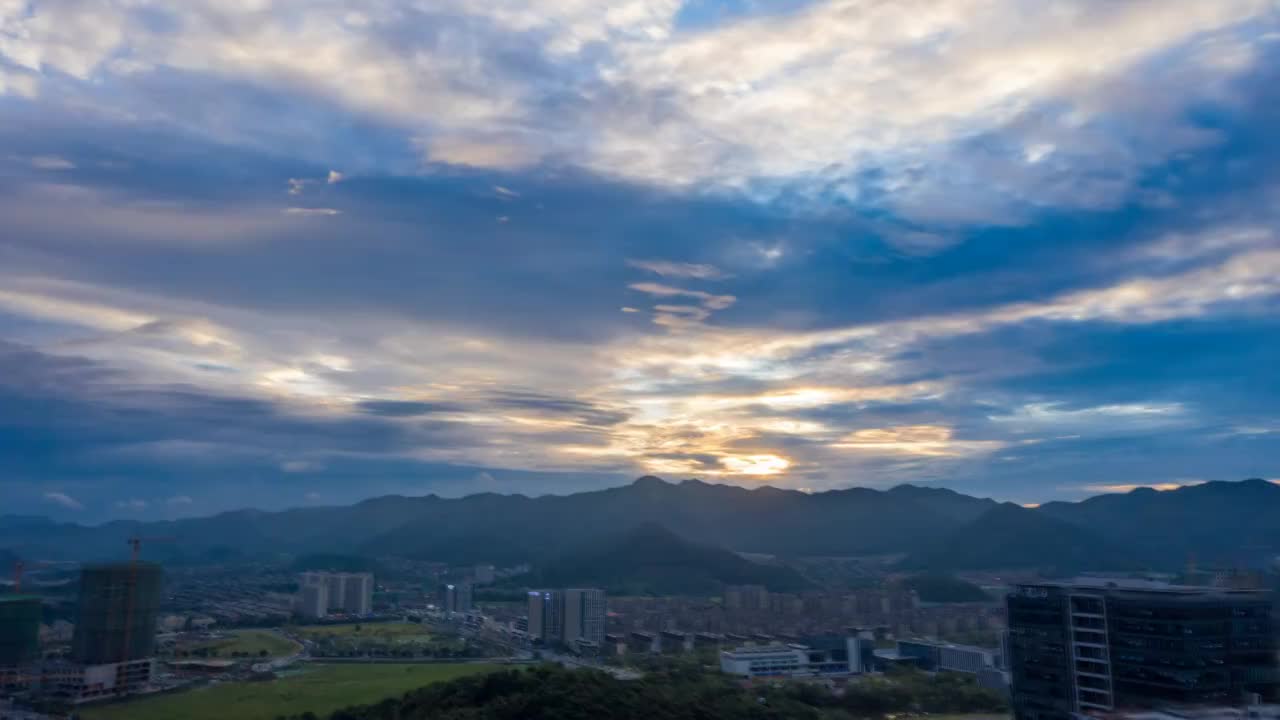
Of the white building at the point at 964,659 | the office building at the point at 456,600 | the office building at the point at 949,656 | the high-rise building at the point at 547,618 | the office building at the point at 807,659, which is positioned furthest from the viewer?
the office building at the point at 456,600

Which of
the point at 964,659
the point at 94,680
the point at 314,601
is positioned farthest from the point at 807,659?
the point at 314,601

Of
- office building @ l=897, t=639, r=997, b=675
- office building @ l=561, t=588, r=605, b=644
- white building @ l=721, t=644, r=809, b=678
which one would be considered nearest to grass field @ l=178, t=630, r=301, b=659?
office building @ l=561, t=588, r=605, b=644

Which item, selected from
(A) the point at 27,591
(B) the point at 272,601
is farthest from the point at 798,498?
(A) the point at 27,591

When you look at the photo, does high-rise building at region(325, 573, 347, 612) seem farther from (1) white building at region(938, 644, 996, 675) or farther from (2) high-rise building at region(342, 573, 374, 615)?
(1) white building at region(938, 644, 996, 675)

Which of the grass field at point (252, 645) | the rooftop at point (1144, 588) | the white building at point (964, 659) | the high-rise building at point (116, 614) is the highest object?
the rooftop at point (1144, 588)

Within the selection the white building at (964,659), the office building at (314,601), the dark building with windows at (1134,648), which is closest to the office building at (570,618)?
the office building at (314,601)

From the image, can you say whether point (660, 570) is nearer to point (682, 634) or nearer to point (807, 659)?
point (682, 634)

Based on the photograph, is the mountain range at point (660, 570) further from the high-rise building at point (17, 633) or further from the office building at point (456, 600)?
the high-rise building at point (17, 633)
